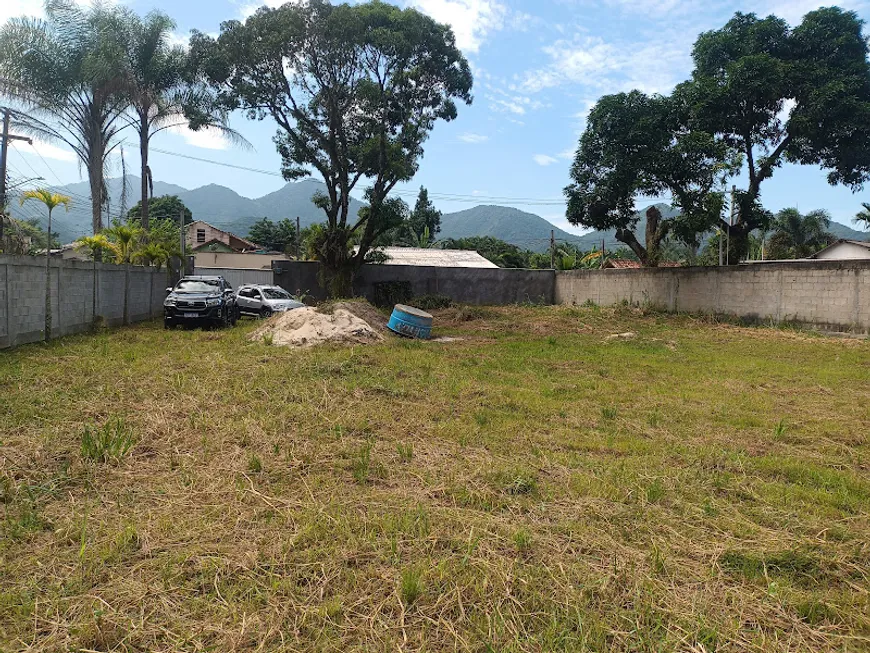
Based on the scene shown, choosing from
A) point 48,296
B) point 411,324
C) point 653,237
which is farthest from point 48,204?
point 653,237

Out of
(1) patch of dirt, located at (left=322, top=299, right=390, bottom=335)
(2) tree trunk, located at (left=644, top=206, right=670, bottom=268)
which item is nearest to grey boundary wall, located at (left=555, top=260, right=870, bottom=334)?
(2) tree trunk, located at (left=644, top=206, right=670, bottom=268)

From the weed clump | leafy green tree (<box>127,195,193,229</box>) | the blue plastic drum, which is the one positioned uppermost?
leafy green tree (<box>127,195,193,229</box>)

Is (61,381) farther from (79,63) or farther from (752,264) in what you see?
(752,264)

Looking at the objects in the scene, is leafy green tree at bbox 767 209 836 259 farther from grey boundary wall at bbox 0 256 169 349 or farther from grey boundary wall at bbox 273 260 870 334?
grey boundary wall at bbox 0 256 169 349

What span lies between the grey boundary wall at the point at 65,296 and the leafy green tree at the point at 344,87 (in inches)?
309

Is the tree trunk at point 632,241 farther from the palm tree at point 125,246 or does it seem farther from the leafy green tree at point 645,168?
the palm tree at point 125,246

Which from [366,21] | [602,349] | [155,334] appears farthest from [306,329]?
[366,21]

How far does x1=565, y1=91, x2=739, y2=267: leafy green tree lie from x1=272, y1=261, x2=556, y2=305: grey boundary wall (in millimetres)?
5651

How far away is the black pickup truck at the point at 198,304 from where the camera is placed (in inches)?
593

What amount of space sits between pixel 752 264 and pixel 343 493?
60.1 ft

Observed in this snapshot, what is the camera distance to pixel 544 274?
1081 inches

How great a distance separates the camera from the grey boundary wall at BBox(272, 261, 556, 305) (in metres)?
23.5

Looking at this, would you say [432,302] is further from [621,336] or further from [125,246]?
[125,246]

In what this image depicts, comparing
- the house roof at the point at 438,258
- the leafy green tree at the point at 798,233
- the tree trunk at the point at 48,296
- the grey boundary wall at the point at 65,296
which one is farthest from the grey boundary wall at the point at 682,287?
the leafy green tree at the point at 798,233
